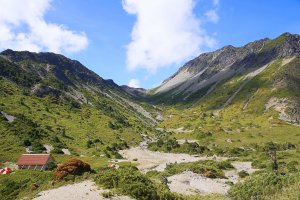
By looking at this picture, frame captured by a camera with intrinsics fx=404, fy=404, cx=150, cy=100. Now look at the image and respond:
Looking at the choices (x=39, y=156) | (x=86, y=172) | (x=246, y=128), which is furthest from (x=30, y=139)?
(x=246, y=128)

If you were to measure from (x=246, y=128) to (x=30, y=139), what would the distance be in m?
91.1

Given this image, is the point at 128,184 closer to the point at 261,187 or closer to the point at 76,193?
the point at 76,193

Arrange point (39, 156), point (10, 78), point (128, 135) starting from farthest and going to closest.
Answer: point (10, 78), point (128, 135), point (39, 156)

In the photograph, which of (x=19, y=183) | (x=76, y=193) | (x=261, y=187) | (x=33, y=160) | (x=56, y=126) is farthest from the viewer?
(x=56, y=126)

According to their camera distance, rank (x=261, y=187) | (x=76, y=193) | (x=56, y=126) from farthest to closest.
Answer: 1. (x=56, y=126)
2. (x=261, y=187)
3. (x=76, y=193)

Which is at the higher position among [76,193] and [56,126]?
[56,126]

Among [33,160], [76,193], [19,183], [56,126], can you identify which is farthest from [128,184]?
[56,126]

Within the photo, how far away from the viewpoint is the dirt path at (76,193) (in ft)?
128

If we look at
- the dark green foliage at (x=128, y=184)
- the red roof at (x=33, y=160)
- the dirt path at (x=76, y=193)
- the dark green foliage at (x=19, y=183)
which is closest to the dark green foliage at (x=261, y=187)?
the dark green foliage at (x=128, y=184)

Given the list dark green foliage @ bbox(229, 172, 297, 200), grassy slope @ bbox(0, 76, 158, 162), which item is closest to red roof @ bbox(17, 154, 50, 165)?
grassy slope @ bbox(0, 76, 158, 162)

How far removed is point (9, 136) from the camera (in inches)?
4082

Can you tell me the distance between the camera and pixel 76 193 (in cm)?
4019

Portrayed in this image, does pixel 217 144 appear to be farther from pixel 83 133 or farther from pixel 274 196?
pixel 274 196

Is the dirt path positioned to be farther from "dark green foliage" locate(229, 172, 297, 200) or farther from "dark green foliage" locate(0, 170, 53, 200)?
"dark green foliage" locate(229, 172, 297, 200)
